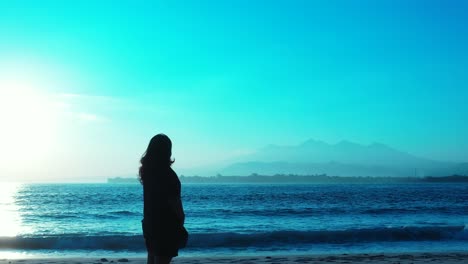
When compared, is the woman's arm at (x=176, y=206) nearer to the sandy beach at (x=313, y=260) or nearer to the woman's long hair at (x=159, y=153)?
the woman's long hair at (x=159, y=153)

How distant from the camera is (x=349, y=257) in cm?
1230

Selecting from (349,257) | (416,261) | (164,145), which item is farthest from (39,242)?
(164,145)

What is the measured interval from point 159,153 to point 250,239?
1322cm

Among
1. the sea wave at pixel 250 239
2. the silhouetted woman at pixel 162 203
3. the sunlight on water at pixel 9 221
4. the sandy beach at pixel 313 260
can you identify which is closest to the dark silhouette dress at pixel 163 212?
the silhouetted woman at pixel 162 203

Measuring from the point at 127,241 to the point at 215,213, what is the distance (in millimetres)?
14200

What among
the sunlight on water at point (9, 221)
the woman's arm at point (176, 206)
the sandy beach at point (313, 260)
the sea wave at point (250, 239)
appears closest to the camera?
the woman's arm at point (176, 206)

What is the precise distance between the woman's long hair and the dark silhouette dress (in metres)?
0.04

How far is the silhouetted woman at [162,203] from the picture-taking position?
513 centimetres

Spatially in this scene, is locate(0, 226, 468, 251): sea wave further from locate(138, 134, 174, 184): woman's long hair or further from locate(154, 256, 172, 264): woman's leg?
locate(138, 134, 174, 184): woman's long hair

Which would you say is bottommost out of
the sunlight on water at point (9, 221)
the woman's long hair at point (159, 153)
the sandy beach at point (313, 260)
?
the sunlight on water at point (9, 221)

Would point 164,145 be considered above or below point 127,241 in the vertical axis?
above

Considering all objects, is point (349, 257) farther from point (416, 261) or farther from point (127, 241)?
point (127, 241)

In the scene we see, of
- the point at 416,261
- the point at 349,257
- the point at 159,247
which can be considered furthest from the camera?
the point at 349,257

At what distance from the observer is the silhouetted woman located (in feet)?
16.8
